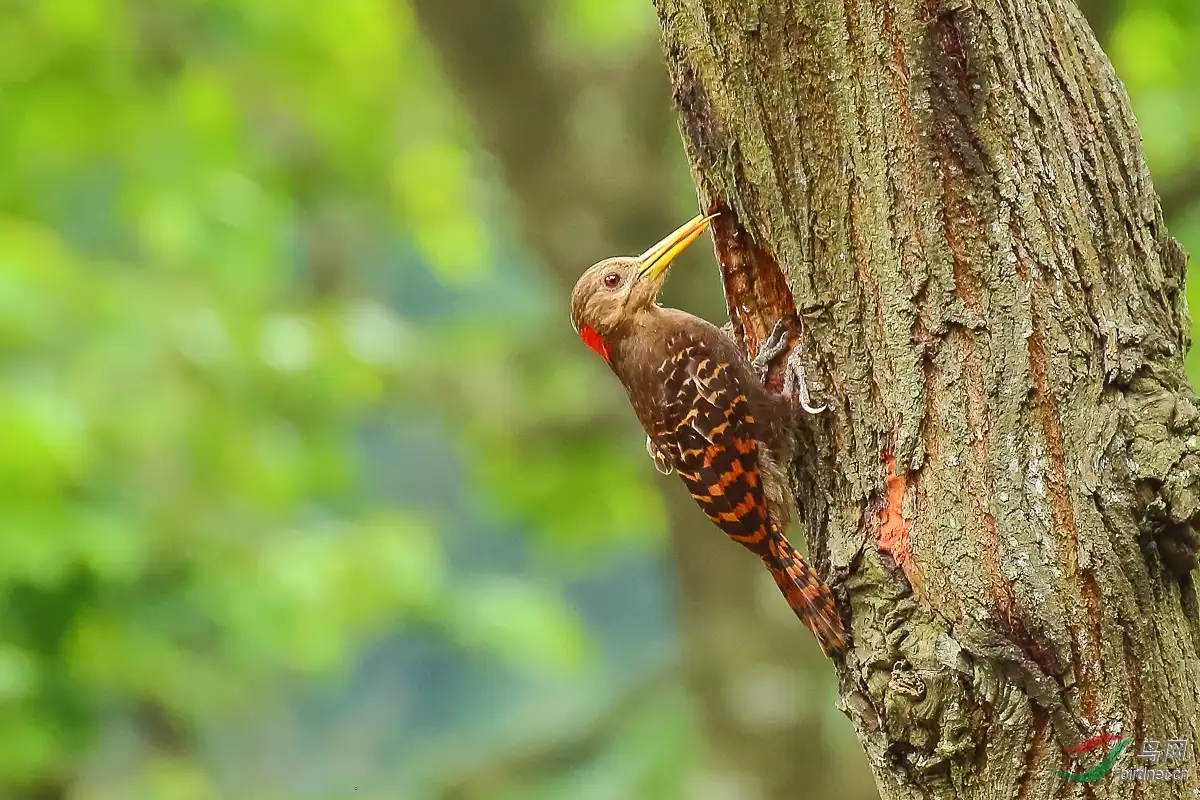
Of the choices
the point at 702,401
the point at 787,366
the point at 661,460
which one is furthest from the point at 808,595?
the point at 661,460

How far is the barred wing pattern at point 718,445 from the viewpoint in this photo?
3.22m

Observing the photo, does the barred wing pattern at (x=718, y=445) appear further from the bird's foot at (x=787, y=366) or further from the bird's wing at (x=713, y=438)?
the bird's foot at (x=787, y=366)

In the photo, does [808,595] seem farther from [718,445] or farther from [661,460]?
[661,460]

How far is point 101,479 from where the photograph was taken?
5.99m

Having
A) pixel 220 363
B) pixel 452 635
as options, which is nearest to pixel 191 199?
pixel 220 363

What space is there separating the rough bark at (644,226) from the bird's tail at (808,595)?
289cm

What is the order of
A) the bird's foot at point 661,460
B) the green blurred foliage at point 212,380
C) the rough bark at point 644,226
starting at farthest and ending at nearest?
the rough bark at point 644,226, the green blurred foliage at point 212,380, the bird's foot at point 661,460

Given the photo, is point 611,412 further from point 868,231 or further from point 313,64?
point 868,231

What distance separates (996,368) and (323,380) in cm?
449

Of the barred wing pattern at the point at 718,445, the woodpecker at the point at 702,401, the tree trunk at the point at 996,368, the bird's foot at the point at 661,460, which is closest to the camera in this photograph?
the tree trunk at the point at 996,368

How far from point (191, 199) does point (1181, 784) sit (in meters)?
5.51

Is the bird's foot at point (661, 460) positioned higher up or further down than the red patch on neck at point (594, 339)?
further down

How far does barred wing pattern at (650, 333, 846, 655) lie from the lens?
322 centimetres

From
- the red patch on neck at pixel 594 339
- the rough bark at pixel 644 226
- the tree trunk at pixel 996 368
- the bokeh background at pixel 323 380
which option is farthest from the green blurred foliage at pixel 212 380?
the tree trunk at pixel 996 368
